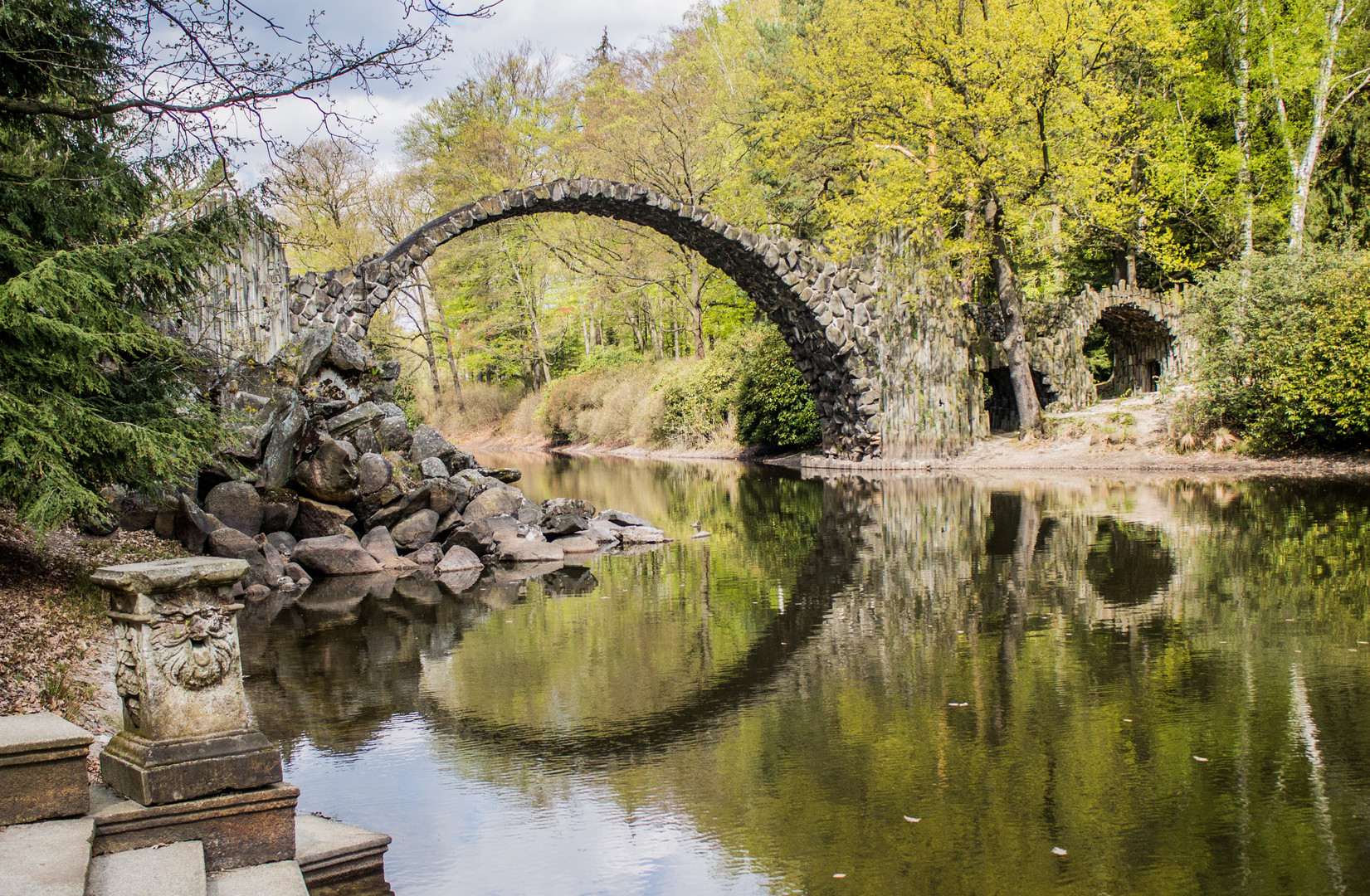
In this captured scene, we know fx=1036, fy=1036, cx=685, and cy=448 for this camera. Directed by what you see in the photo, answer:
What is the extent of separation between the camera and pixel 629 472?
88.4 feet

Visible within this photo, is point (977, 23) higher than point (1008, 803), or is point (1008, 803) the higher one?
point (977, 23)

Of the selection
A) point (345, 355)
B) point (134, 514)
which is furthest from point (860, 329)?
point (134, 514)

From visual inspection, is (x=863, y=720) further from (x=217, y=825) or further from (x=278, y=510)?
(x=278, y=510)

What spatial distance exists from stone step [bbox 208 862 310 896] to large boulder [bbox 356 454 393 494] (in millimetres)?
9551

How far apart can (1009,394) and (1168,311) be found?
4.42 meters

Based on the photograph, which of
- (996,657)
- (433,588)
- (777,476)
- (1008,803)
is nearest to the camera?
(1008,803)

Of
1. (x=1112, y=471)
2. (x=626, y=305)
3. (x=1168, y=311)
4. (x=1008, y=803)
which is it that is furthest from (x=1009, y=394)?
(x=1008, y=803)

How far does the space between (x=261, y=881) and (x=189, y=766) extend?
1.39 feet

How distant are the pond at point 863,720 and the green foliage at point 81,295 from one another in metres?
1.66

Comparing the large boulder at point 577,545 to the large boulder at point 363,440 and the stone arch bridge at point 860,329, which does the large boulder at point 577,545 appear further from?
the stone arch bridge at point 860,329

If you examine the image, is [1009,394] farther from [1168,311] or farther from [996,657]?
[996,657]

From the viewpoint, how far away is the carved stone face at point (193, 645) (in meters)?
3.26

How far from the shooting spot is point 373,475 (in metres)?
12.5

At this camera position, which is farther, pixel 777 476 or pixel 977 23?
pixel 777 476
